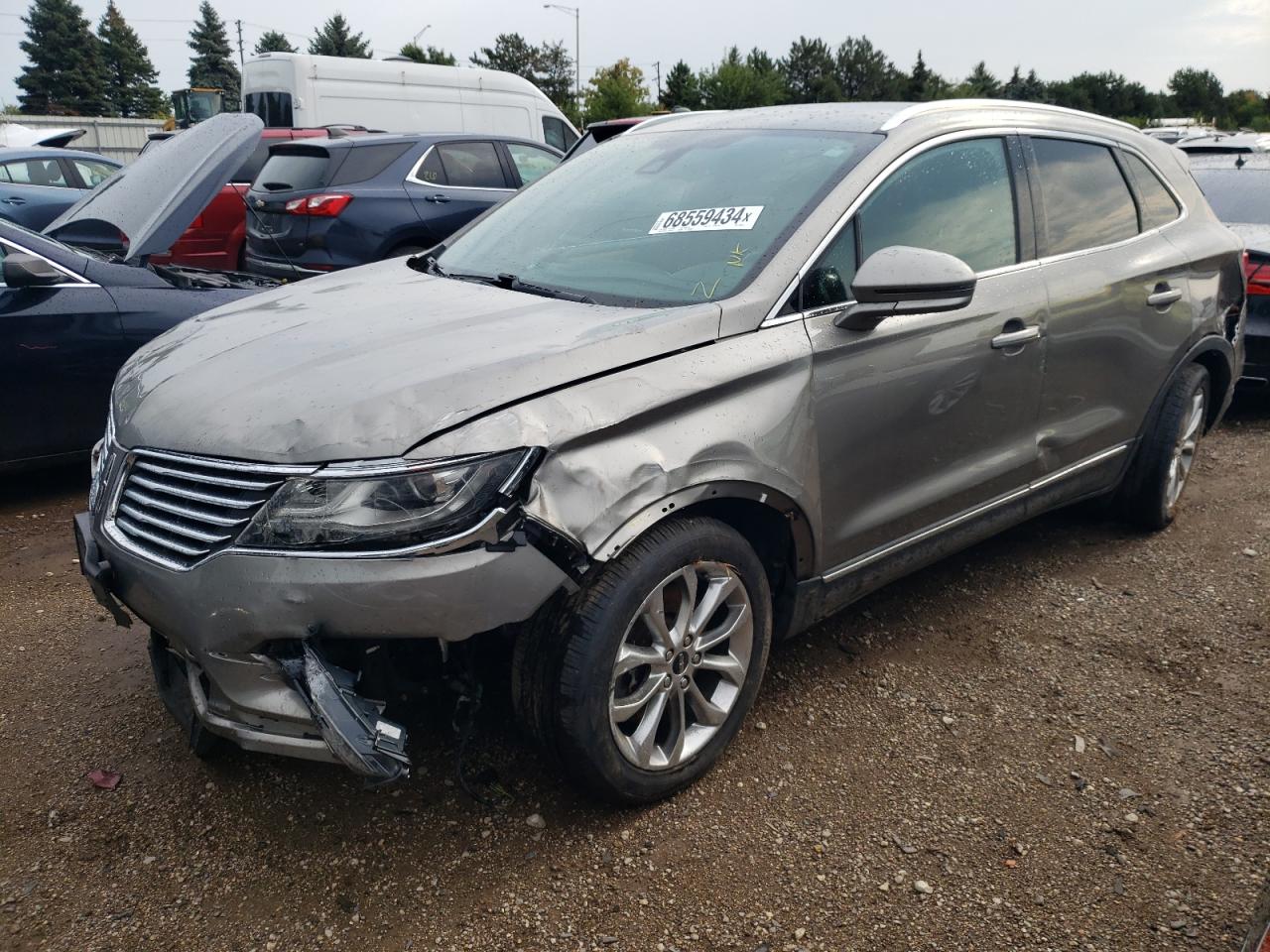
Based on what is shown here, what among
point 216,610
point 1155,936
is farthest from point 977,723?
point 216,610

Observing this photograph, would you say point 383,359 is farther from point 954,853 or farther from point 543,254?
point 954,853

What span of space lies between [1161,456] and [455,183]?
253 inches

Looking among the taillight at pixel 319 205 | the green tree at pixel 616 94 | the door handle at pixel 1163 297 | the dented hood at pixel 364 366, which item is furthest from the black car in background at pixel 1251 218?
the green tree at pixel 616 94

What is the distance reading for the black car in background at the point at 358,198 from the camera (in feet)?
25.9

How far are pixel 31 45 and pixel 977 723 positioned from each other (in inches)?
3080

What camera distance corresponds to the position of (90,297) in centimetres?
484

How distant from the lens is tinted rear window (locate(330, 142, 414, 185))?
8.15 m

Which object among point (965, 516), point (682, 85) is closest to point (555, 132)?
point (965, 516)

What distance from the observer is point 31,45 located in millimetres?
64750

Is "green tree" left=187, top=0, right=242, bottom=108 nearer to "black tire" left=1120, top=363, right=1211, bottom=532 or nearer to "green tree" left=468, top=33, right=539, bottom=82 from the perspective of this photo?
"green tree" left=468, top=33, right=539, bottom=82

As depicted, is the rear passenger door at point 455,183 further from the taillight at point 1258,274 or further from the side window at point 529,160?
the taillight at point 1258,274

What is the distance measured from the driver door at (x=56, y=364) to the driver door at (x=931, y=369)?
3.62 meters

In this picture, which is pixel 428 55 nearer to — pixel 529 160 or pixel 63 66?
pixel 63 66

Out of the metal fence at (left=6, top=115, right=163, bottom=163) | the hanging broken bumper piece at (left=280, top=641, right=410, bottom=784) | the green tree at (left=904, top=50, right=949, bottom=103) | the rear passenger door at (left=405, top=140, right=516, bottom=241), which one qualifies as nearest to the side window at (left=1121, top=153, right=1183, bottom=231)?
the hanging broken bumper piece at (left=280, top=641, right=410, bottom=784)
